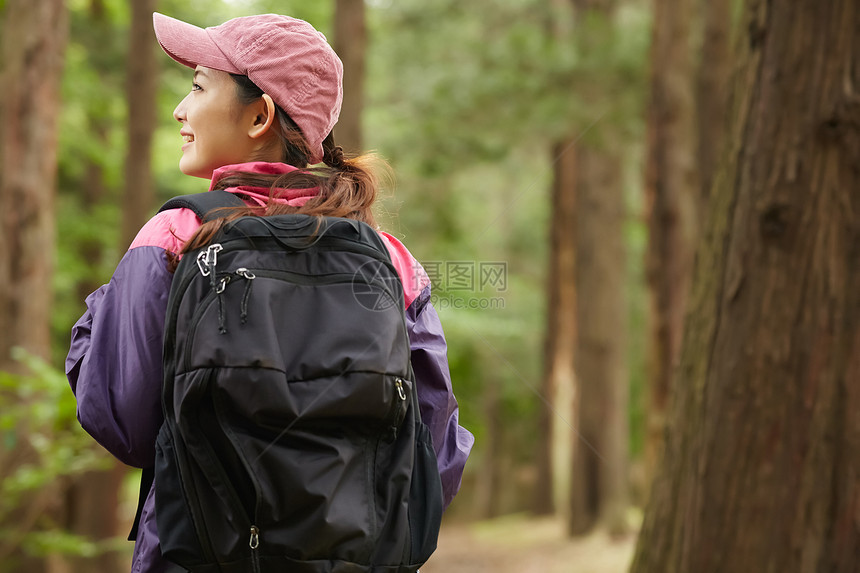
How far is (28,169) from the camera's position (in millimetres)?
7195

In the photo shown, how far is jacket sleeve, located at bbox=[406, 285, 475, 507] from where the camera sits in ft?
6.11

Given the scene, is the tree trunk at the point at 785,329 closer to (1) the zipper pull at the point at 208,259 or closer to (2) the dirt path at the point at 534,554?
(1) the zipper pull at the point at 208,259

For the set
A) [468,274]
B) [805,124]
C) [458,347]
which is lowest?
[458,347]

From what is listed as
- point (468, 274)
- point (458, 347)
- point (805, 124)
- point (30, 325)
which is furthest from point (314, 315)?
point (458, 347)

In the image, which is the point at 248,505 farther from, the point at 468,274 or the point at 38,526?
the point at 38,526

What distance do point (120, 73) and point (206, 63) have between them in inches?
471

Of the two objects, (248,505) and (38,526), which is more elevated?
(248,505)

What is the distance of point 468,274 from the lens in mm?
4270

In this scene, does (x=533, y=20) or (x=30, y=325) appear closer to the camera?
(x=30, y=325)

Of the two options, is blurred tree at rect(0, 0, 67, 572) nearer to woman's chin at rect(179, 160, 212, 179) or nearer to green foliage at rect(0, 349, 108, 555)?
green foliage at rect(0, 349, 108, 555)

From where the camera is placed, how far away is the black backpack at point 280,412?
4.89ft

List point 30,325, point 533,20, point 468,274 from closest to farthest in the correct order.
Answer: point 468,274, point 30,325, point 533,20

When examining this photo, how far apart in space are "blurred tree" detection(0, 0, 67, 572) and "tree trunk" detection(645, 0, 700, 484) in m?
6.22

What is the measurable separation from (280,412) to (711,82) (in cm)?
863
